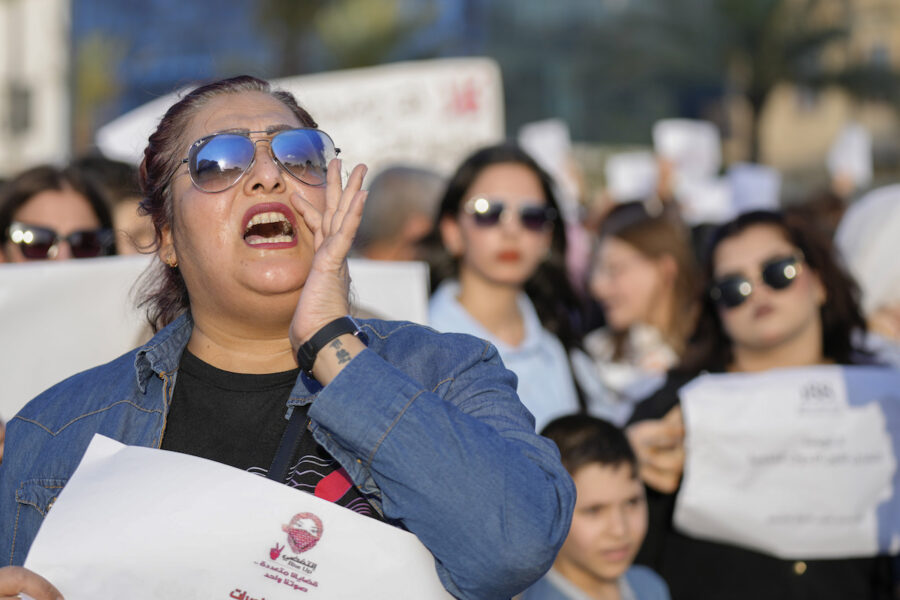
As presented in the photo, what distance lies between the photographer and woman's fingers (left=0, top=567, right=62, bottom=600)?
5.78 feet

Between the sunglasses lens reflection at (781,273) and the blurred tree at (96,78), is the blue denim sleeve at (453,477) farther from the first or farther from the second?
the blurred tree at (96,78)

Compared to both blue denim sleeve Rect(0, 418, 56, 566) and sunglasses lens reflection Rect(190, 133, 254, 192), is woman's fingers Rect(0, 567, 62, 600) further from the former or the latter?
sunglasses lens reflection Rect(190, 133, 254, 192)

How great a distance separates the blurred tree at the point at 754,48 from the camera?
22.0 meters

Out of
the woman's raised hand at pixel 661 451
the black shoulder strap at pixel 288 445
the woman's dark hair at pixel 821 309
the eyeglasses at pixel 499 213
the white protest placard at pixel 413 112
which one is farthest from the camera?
the white protest placard at pixel 413 112

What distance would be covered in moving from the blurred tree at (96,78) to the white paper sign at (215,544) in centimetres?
2410

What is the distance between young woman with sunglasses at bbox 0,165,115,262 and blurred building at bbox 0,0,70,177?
78.4 ft

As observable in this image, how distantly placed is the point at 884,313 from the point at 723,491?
5.72ft

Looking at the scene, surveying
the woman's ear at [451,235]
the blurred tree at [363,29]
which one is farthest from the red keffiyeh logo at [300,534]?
the blurred tree at [363,29]

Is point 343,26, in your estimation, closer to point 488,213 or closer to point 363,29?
point 363,29

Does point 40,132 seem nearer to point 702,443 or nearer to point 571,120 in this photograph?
point 571,120

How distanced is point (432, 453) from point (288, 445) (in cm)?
36

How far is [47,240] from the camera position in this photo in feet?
12.2

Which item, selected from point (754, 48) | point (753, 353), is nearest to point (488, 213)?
point (753, 353)

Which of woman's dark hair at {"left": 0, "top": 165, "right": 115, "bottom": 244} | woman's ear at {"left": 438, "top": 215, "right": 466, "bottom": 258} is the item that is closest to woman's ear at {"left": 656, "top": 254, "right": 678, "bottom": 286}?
woman's ear at {"left": 438, "top": 215, "right": 466, "bottom": 258}
